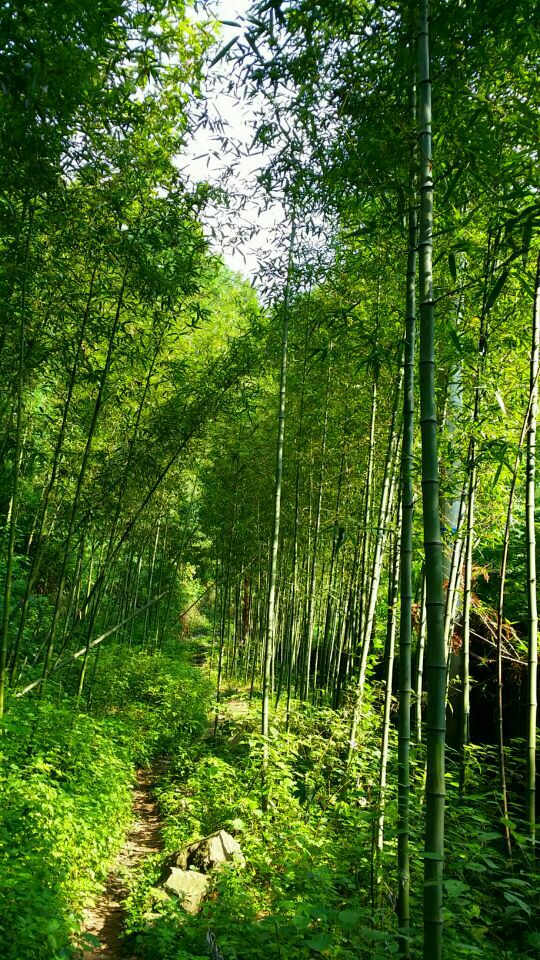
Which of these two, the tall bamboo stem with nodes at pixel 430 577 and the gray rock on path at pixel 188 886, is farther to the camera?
the gray rock on path at pixel 188 886

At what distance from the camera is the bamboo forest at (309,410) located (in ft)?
6.96

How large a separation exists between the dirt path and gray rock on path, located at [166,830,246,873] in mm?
416

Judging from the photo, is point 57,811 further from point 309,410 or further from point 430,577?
point 309,410

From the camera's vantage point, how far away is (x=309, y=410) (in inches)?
269

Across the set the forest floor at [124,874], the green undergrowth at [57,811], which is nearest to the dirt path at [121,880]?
the forest floor at [124,874]

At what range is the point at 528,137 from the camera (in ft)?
7.39

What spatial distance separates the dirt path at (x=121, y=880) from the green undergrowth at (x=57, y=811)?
12 centimetres

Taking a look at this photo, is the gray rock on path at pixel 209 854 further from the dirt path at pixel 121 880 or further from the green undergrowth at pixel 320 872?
the dirt path at pixel 121 880

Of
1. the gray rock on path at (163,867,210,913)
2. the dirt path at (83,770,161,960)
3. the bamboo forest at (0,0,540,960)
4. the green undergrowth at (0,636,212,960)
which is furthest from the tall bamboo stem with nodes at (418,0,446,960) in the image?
the gray rock on path at (163,867,210,913)

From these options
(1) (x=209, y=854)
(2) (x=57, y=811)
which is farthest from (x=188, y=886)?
(2) (x=57, y=811)

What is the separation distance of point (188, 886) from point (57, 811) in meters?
1.03

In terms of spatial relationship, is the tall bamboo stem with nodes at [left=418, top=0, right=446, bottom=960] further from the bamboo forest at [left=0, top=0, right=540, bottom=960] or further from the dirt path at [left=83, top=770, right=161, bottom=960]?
the dirt path at [left=83, top=770, right=161, bottom=960]

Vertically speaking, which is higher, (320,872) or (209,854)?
(320,872)


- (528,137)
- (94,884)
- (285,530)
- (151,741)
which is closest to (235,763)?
(151,741)
